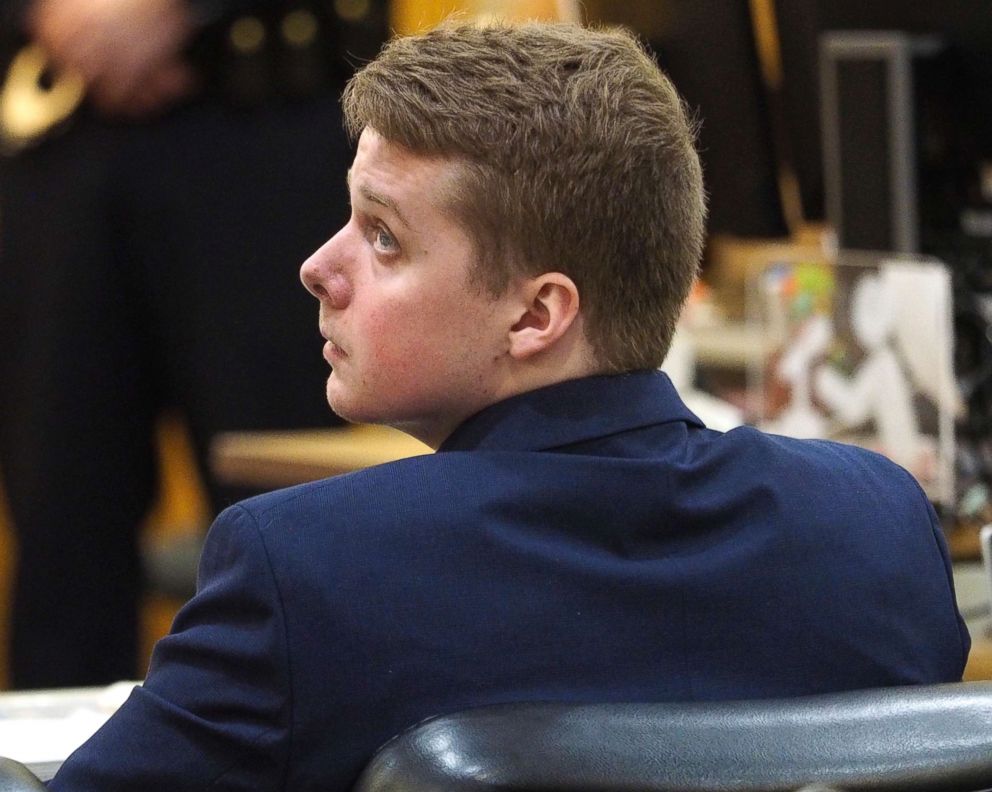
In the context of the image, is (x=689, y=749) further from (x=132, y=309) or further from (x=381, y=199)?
(x=132, y=309)

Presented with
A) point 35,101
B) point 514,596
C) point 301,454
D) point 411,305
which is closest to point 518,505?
point 514,596

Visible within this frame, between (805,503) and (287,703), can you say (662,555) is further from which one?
(287,703)

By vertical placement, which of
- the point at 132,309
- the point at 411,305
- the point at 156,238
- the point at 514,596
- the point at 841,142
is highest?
the point at 411,305

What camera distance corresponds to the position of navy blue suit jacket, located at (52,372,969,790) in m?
0.92

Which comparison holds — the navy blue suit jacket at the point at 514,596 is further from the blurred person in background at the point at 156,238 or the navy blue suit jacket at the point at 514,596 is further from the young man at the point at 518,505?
the blurred person in background at the point at 156,238

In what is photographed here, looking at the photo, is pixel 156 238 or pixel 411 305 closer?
pixel 411 305

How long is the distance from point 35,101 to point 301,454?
101cm

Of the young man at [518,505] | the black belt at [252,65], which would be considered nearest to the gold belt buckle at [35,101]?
Answer: the black belt at [252,65]

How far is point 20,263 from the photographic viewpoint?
3.03 metres

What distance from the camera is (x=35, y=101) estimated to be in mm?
2939

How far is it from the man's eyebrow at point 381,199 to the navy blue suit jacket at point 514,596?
13 cm

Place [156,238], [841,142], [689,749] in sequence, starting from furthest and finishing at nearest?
[156,238]
[841,142]
[689,749]

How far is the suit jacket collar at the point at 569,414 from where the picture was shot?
1.03m

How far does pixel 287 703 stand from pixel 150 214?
2.08 meters
